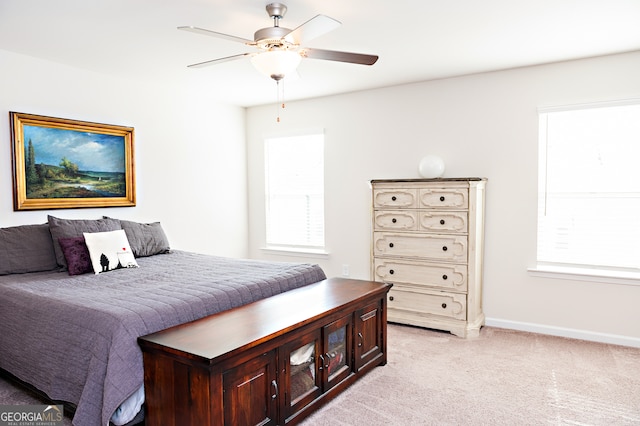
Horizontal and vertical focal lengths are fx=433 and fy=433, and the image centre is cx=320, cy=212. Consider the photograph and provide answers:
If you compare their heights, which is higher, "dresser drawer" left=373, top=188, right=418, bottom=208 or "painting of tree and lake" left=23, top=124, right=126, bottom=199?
"painting of tree and lake" left=23, top=124, right=126, bottom=199

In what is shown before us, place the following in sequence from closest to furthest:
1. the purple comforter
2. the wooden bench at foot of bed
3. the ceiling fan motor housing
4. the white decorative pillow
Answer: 1. the wooden bench at foot of bed
2. the purple comforter
3. the ceiling fan motor housing
4. the white decorative pillow

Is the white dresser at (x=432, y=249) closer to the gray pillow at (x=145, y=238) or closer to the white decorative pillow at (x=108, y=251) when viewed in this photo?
the gray pillow at (x=145, y=238)

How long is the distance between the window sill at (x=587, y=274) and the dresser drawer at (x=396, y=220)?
3.74ft

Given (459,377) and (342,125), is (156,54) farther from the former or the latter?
(459,377)

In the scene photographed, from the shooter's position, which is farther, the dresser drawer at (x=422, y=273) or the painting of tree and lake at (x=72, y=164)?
the dresser drawer at (x=422, y=273)

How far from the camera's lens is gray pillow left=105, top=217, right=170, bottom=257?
386cm

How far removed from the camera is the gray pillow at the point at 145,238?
3.86 m

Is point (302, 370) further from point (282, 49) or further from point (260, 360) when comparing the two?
point (282, 49)

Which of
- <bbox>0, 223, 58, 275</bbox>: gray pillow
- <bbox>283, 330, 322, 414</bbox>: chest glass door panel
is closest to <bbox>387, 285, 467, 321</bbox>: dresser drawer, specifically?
<bbox>283, 330, 322, 414</bbox>: chest glass door panel

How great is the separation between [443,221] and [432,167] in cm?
57

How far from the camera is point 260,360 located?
6.86ft

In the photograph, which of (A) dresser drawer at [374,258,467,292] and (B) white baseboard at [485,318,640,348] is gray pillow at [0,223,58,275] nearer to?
(A) dresser drawer at [374,258,467,292]

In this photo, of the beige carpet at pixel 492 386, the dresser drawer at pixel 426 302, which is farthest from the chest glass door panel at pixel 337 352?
the dresser drawer at pixel 426 302

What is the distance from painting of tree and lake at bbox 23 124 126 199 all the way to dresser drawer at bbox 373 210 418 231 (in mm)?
2540
